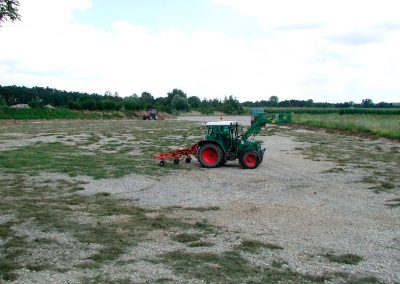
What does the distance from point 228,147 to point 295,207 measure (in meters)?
8.09

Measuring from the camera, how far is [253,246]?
945 centimetres

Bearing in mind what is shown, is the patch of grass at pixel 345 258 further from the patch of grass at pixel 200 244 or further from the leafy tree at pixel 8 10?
the leafy tree at pixel 8 10

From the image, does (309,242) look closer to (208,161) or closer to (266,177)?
(266,177)

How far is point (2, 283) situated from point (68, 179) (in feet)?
33.1

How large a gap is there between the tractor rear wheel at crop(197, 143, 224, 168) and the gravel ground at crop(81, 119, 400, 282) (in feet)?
1.33

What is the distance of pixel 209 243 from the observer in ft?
31.7

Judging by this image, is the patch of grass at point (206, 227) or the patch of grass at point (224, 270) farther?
the patch of grass at point (206, 227)

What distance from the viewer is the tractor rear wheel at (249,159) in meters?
20.7

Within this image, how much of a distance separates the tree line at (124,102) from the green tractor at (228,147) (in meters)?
65.1

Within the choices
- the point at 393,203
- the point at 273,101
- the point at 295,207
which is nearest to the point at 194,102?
the point at 273,101

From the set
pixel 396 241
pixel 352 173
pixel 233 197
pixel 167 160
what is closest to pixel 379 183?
pixel 352 173

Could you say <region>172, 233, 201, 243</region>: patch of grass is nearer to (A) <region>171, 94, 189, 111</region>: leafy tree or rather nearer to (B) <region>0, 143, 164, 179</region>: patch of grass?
(B) <region>0, 143, 164, 179</region>: patch of grass

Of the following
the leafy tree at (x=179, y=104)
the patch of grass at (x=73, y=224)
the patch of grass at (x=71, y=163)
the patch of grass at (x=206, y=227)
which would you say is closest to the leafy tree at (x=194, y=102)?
the leafy tree at (x=179, y=104)

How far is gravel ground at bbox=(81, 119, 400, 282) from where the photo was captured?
29.7 ft
